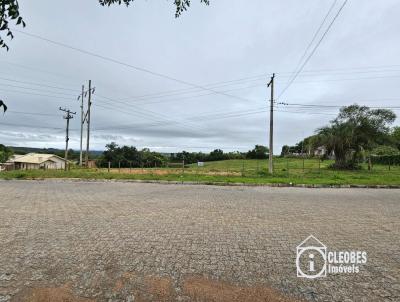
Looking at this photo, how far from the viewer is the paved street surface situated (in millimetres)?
3430

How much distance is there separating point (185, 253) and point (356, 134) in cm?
3212

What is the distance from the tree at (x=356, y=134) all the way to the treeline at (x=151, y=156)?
23.1 meters

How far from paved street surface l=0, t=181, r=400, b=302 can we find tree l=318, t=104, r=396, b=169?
973 inches

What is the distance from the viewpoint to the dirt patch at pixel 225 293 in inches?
127

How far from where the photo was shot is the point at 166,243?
5.25 m

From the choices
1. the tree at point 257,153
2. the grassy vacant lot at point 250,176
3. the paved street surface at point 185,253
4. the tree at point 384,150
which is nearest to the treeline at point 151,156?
the tree at point 257,153

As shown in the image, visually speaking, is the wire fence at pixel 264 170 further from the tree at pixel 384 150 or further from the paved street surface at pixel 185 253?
the paved street surface at pixel 185 253

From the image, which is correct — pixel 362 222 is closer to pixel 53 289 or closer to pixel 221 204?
pixel 221 204

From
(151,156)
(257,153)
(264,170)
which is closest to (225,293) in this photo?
(264,170)

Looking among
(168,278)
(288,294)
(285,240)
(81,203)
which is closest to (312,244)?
(285,240)

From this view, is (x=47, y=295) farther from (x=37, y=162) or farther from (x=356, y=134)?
(x=37, y=162)

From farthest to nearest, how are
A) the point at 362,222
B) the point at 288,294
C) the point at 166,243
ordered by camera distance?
1. the point at 362,222
2. the point at 166,243
3. the point at 288,294

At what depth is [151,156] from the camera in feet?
218

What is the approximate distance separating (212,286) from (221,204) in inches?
249
